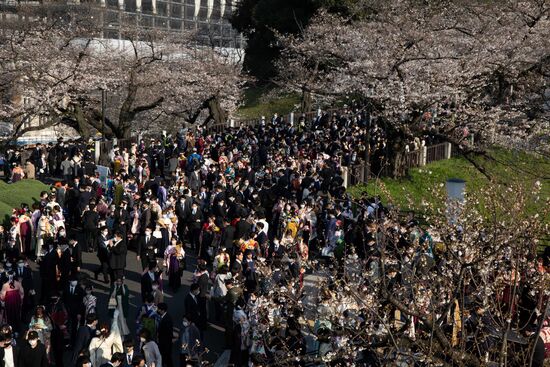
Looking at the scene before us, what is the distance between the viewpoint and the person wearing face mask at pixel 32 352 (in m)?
11.5

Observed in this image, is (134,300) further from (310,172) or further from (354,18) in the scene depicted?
(354,18)

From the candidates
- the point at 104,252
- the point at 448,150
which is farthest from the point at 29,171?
the point at 448,150

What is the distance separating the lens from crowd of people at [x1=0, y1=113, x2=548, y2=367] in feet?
38.1

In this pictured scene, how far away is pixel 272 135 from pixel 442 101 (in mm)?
6289

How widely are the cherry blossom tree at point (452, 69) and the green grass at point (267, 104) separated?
11558mm

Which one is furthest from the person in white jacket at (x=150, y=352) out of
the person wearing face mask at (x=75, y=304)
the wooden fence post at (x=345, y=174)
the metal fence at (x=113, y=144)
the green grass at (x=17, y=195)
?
the metal fence at (x=113, y=144)

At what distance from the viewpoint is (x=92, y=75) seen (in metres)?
34.5

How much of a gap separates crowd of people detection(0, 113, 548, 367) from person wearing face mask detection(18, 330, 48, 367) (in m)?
0.01

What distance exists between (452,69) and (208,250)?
13.5 meters

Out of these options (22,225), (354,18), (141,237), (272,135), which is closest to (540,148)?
(272,135)

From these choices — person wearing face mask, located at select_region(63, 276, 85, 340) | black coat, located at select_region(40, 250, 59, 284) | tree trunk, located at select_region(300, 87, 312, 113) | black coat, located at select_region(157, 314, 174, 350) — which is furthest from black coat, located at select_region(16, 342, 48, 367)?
tree trunk, located at select_region(300, 87, 312, 113)

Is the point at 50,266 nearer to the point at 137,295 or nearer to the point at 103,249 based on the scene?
the point at 103,249

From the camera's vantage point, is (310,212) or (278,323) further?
(310,212)

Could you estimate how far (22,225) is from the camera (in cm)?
1845
